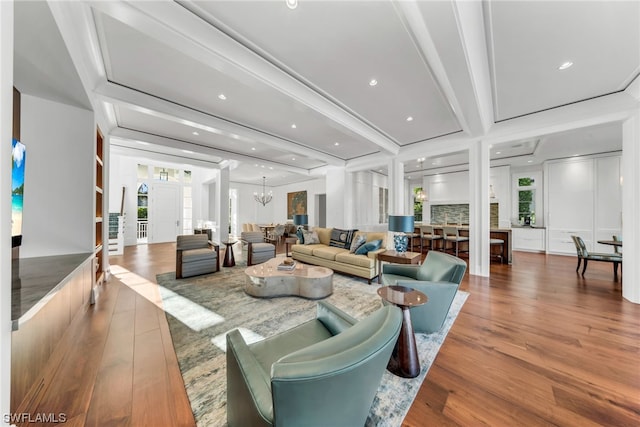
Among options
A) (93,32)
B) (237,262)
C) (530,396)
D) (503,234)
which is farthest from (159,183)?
(503,234)

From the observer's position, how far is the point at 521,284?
12.4 ft

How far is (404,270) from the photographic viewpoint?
289 centimetres

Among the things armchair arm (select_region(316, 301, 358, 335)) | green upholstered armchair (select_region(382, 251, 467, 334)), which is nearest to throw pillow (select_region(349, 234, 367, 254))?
green upholstered armchair (select_region(382, 251, 467, 334))

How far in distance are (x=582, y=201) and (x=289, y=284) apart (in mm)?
8057

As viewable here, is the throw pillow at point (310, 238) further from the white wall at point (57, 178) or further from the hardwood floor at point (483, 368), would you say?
the white wall at point (57, 178)

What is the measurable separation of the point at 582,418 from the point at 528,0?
2959 mm

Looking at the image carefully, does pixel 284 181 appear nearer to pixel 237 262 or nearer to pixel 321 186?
pixel 321 186

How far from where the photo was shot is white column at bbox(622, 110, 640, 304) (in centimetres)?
299

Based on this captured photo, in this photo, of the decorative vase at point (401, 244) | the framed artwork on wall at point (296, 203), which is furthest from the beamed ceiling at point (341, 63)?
the framed artwork on wall at point (296, 203)

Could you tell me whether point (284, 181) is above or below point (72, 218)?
above

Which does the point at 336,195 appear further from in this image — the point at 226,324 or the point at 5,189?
the point at 5,189

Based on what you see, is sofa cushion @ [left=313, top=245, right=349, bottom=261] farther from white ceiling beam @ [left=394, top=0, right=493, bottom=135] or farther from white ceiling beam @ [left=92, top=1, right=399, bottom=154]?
white ceiling beam @ [left=394, top=0, right=493, bottom=135]

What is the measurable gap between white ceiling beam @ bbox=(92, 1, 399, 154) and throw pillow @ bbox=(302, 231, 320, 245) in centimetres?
323

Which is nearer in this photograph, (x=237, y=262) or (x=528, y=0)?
(x=528, y=0)
